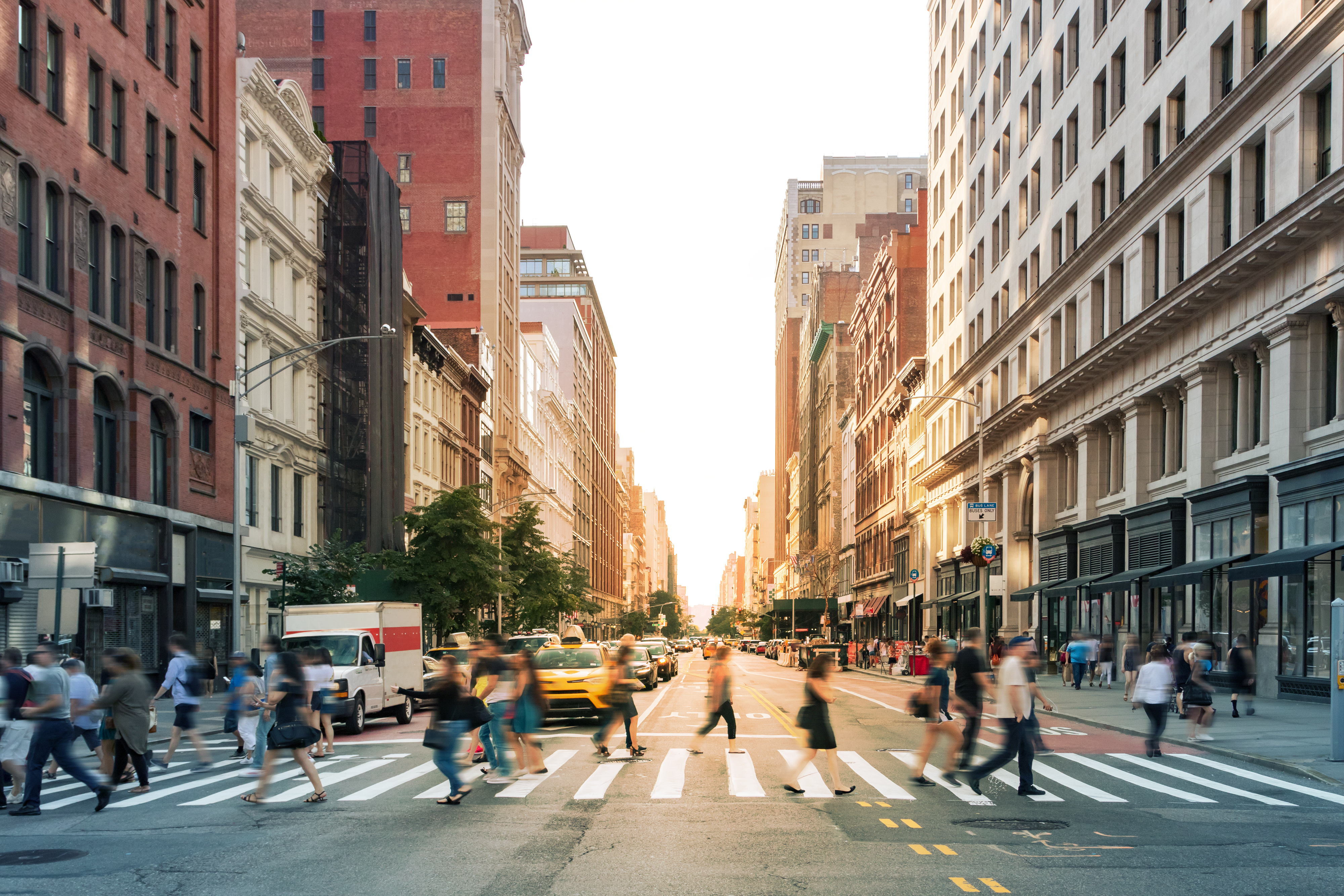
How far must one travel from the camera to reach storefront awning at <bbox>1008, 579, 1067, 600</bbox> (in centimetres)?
4850

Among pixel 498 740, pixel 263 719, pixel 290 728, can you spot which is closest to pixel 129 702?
pixel 290 728

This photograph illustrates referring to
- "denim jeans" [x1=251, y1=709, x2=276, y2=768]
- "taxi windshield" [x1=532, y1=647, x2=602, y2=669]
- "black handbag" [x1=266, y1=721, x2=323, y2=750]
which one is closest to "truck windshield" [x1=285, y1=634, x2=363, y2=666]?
"taxi windshield" [x1=532, y1=647, x2=602, y2=669]

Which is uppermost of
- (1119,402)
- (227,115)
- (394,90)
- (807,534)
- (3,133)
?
(394,90)

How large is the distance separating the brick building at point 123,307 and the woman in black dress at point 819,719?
19.3 m

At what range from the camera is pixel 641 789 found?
15492mm

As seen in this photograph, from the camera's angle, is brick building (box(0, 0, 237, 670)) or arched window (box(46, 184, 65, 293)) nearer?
brick building (box(0, 0, 237, 670))

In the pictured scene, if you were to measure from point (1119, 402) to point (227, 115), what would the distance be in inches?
1207

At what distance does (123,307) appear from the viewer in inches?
1280

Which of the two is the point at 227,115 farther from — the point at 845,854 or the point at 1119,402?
the point at 845,854

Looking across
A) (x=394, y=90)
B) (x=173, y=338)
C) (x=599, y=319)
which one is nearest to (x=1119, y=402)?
(x=173, y=338)

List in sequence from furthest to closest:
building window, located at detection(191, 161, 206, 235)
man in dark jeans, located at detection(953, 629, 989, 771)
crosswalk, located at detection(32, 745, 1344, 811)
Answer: building window, located at detection(191, 161, 206, 235) < man in dark jeans, located at detection(953, 629, 989, 771) < crosswalk, located at detection(32, 745, 1344, 811)

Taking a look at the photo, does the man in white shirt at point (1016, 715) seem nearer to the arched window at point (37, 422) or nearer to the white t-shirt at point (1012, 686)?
the white t-shirt at point (1012, 686)

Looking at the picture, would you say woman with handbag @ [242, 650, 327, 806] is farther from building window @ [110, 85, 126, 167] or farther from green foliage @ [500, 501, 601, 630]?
green foliage @ [500, 501, 601, 630]

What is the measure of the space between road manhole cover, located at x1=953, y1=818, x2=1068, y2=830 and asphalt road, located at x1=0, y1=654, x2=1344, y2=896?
1.6 inches
